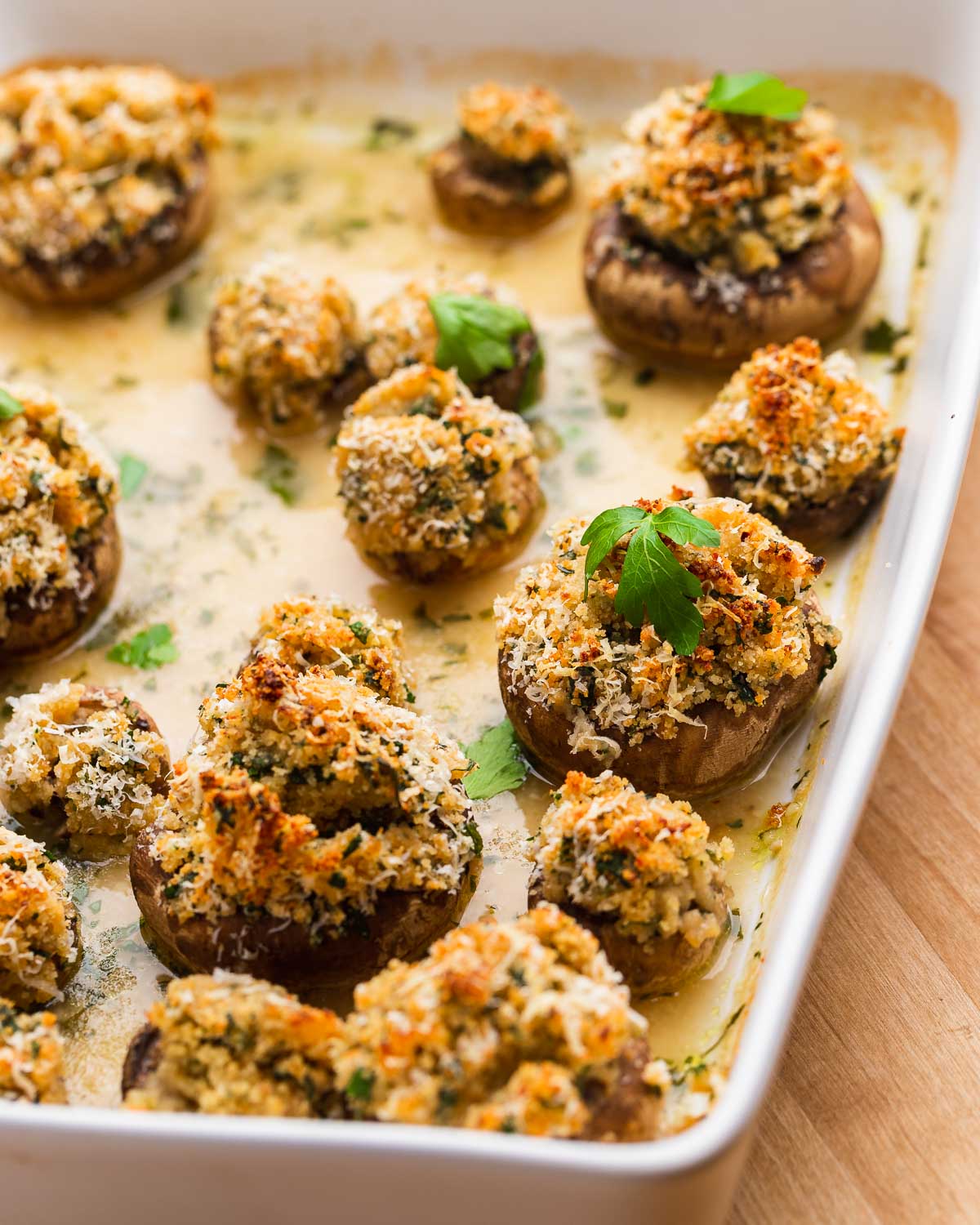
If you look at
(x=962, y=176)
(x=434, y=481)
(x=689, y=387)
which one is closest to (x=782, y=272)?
(x=689, y=387)

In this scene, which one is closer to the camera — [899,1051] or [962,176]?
[899,1051]

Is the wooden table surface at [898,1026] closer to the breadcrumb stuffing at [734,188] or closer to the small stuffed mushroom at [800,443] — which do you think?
the small stuffed mushroom at [800,443]

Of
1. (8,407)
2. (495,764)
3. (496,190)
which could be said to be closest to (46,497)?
(8,407)

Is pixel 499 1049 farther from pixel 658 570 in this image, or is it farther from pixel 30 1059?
pixel 658 570

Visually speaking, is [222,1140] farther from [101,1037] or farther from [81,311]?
[81,311]

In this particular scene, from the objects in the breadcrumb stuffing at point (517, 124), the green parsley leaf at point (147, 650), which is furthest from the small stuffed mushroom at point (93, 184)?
the green parsley leaf at point (147, 650)

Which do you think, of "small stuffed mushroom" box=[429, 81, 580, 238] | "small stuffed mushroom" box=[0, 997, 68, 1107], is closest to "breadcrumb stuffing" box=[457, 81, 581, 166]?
"small stuffed mushroom" box=[429, 81, 580, 238]

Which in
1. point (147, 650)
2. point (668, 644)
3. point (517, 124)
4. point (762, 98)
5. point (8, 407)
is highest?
point (762, 98)
